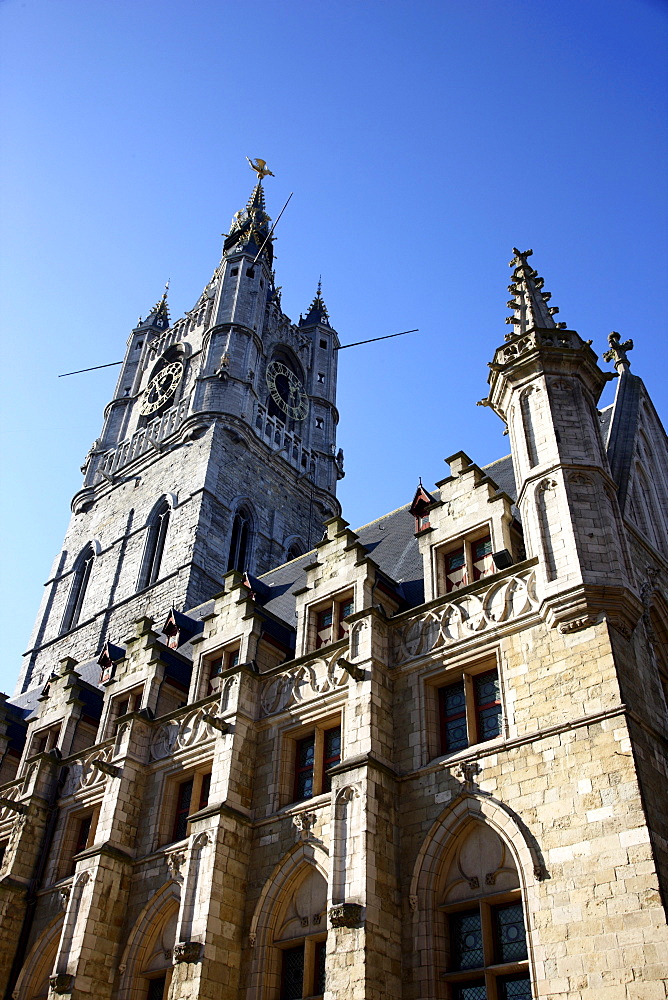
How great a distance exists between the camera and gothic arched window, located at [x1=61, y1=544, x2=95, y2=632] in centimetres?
3944

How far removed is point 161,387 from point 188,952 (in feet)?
117

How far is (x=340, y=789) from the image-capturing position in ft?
46.6

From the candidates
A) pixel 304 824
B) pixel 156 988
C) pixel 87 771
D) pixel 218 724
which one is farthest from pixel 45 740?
pixel 304 824

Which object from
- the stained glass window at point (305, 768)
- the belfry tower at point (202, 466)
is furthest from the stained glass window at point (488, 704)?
the belfry tower at point (202, 466)

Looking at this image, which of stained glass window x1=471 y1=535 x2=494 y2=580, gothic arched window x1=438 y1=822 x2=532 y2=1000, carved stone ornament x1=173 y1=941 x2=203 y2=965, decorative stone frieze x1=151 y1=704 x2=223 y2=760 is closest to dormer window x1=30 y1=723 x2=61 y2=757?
decorative stone frieze x1=151 y1=704 x2=223 y2=760

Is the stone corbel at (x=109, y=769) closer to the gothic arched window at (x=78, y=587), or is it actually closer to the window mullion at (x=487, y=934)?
the window mullion at (x=487, y=934)

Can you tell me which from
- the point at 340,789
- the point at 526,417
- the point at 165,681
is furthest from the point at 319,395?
the point at 340,789

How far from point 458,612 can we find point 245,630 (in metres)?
5.78

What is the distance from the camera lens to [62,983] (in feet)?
53.2

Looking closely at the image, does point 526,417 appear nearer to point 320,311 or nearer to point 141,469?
point 141,469

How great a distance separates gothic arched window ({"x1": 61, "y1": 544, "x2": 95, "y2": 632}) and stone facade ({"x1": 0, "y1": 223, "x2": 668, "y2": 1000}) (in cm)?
1503

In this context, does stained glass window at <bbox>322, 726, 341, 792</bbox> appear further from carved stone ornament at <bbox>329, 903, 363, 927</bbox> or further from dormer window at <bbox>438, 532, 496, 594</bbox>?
dormer window at <bbox>438, 532, 496, 594</bbox>

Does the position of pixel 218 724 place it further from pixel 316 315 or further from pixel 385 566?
pixel 316 315

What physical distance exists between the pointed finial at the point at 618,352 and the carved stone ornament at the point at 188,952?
15.7 meters
